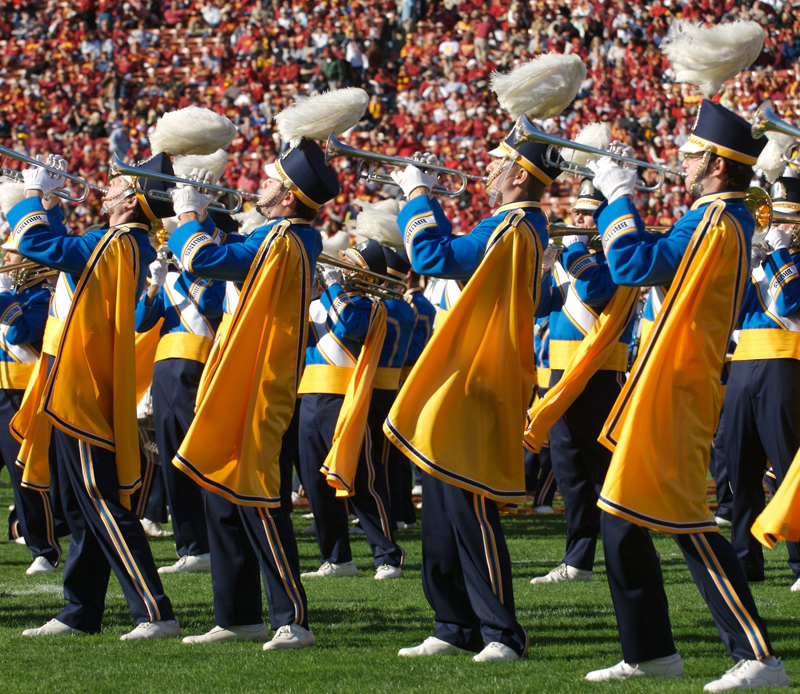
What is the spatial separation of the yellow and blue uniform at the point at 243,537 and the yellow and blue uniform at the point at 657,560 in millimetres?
1383

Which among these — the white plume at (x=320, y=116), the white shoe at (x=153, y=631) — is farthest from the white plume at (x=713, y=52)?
the white shoe at (x=153, y=631)

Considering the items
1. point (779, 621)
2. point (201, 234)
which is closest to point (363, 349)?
point (201, 234)

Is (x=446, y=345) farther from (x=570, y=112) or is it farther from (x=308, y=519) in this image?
(x=570, y=112)

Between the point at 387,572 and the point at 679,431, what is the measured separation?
322 cm

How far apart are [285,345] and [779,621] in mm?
2568

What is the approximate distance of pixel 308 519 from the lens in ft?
31.6

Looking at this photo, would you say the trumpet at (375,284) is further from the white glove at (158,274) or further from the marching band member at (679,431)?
the marching band member at (679,431)

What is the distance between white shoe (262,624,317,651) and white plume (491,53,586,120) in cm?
231

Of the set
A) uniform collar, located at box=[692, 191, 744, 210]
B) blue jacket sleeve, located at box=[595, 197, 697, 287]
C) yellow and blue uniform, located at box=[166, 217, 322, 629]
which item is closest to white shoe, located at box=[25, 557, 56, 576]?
yellow and blue uniform, located at box=[166, 217, 322, 629]

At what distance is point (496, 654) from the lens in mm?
4059

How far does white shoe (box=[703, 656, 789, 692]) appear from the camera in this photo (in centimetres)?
352

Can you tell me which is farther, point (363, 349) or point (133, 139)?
point (133, 139)

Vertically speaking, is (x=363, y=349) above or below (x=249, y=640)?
above

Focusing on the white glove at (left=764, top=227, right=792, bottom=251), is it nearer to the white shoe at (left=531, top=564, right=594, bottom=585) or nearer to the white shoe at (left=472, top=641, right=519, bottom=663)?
the white shoe at (left=531, top=564, right=594, bottom=585)
